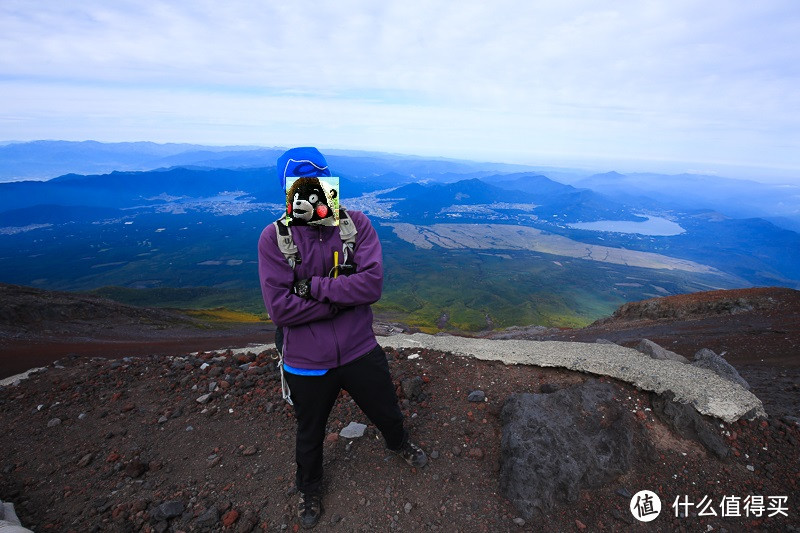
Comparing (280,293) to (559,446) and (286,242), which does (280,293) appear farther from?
(559,446)

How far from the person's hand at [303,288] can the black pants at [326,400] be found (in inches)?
31.9

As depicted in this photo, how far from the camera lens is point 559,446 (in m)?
4.29

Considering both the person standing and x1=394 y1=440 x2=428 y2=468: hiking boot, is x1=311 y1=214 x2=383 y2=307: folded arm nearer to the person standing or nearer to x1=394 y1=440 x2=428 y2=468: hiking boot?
the person standing

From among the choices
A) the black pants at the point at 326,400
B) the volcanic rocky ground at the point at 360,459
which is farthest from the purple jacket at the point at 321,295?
the volcanic rocky ground at the point at 360,459

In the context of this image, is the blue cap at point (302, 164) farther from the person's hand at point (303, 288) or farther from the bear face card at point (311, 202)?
the person's hand at point (303, 288)

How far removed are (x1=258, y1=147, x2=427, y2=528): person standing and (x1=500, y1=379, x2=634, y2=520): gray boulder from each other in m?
1.51

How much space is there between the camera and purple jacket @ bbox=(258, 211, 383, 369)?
3408mm

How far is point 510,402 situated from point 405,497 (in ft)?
6.23

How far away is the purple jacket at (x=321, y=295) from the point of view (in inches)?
134

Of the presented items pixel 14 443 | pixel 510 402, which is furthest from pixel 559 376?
pixel 14 443

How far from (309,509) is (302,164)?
3.38 metres

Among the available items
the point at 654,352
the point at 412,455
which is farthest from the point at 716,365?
the point at 412,455

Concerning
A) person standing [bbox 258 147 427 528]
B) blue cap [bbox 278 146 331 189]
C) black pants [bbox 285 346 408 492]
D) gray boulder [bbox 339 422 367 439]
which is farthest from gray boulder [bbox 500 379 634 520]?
blue cap [bbox 278 146 331 189]

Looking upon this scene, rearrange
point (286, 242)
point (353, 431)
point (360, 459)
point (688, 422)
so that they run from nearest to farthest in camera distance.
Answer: point (286, 242) → point (360, 459) → point (688, 422) → point (353, 431)
